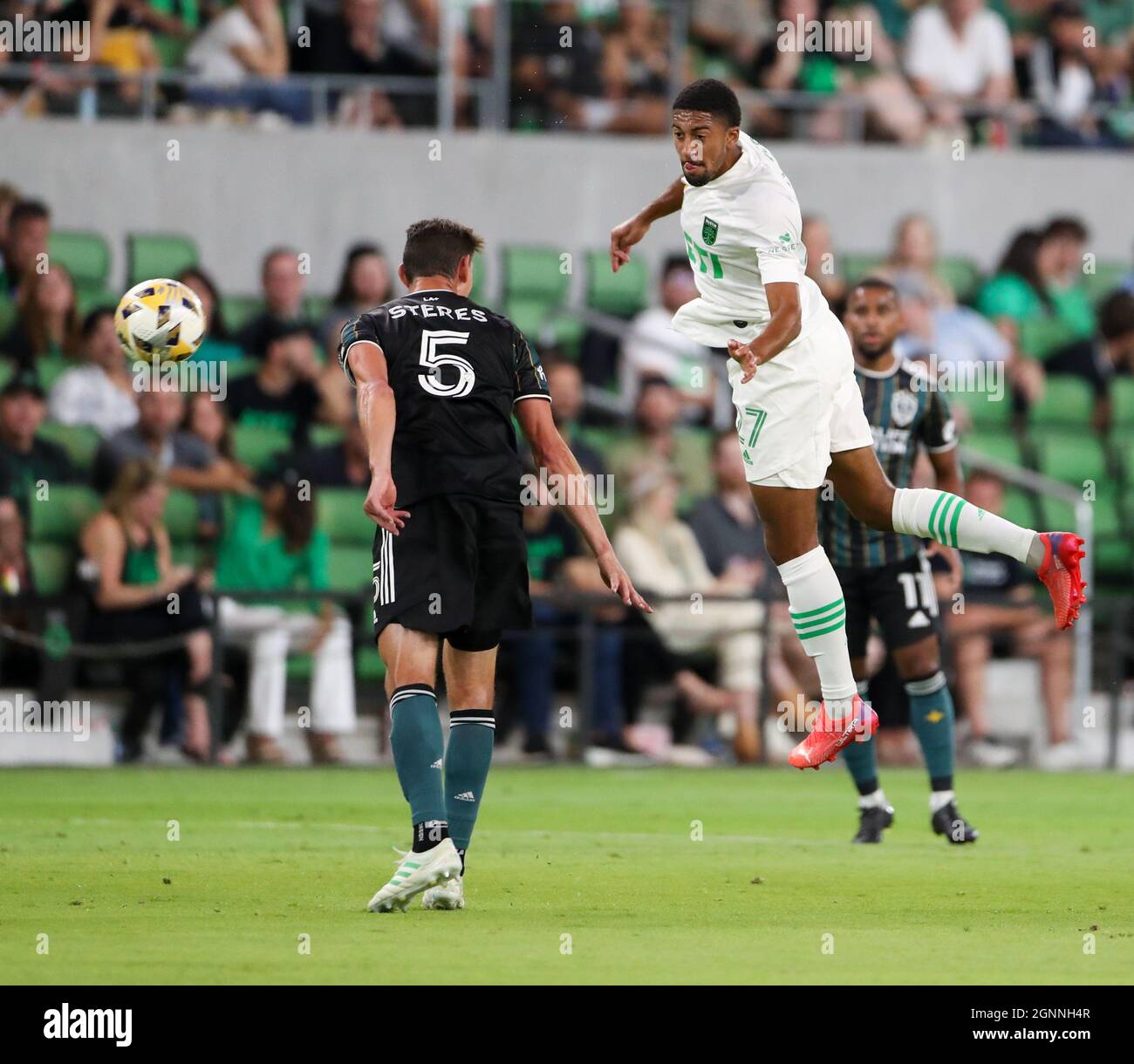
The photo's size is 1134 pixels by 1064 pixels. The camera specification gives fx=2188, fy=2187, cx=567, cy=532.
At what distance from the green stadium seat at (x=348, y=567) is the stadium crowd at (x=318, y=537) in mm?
16

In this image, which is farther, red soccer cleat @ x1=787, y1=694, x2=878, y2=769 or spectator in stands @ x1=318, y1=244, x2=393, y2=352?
spectator in stands @ x1=318, y1=244, x2=393, y2=352

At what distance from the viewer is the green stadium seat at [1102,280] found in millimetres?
18578

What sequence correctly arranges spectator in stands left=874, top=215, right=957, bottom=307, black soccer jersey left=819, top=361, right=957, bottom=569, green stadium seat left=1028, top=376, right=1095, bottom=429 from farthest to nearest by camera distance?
green stadium seat left=1028, top=376, right=1095, bottom=429 → spectator in stands left=874, top=215, right=957, bottom=307 → black soccer jersey left=819, top=361, right=957, bottom=569

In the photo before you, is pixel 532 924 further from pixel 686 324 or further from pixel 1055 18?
pixel 1055 18

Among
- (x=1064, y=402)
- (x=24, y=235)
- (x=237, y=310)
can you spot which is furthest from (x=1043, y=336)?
(x=24, y=235)

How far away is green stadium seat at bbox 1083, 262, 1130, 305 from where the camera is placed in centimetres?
Result: 1858

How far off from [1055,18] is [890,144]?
2413 mm

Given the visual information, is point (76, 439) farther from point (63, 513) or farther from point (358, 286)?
point (358, 286)

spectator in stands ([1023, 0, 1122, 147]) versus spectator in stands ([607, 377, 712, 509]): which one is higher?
spectator in stands ([1023, 0, 1122, 147])

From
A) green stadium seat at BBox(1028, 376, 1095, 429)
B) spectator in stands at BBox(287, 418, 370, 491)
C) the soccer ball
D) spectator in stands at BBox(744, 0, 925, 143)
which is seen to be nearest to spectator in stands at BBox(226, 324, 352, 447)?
spectator in stands at BBox(287, 418, 370, 491)

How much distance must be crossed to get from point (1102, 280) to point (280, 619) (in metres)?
8.33

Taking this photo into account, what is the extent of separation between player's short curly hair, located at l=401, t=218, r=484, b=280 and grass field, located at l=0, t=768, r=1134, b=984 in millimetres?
2181

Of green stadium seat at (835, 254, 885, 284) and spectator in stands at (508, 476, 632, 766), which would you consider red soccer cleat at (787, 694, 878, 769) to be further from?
green stadium seat at (835, 254, 885, 284)
